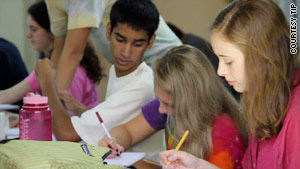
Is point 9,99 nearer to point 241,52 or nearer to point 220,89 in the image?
point 220,89

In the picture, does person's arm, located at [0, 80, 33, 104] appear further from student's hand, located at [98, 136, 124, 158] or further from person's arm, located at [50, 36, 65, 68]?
student's hand, located at [98, 136, 124, 158]

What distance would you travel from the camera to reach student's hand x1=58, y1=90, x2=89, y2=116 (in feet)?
5.48

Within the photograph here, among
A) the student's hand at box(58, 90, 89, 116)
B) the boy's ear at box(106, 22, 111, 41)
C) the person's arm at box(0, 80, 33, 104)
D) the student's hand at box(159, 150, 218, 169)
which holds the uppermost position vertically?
the boy's ear at box(106, 22, 111, 41)

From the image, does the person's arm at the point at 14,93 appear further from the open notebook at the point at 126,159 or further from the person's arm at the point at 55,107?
the open notebook at the point at 126,159

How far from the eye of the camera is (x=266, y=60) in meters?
0.89

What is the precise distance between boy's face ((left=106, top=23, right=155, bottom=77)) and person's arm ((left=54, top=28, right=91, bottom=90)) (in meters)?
0.12

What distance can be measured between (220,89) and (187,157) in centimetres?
31

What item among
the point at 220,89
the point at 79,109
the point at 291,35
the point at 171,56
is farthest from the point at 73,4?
the point at 291,35

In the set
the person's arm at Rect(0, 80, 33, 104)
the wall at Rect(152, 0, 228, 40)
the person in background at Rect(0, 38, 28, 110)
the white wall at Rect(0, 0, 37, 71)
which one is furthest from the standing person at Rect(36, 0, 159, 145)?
the white wall at Rect(0, 0, 37, 71)

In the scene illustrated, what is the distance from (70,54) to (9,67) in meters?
0.80

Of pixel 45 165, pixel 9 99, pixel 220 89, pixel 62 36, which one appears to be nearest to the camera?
pixel 45 165

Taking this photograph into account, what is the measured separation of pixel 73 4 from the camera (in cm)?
162

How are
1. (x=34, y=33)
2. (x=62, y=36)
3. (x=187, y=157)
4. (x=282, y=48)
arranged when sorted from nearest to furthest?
1. (x=282, y=48)
2. (x=187, y=157)
3. (x=62, y=36)
4. (x=34, y=33)

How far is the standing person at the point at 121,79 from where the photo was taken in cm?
145
